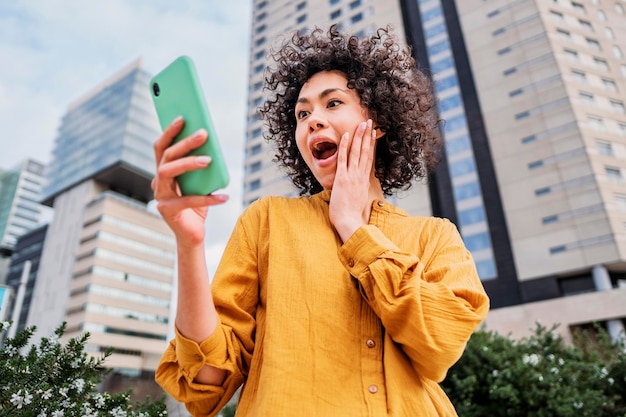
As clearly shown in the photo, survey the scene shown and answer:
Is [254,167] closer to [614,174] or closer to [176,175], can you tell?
[614,174]

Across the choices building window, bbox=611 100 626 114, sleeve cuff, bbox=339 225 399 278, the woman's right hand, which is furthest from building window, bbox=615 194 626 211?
the woman's right hand

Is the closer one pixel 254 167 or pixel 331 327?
pixel 331 327

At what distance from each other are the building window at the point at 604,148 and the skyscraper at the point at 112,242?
59578 millimetres

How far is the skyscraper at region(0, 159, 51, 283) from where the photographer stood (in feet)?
408

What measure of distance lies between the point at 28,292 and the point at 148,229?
24294 mm

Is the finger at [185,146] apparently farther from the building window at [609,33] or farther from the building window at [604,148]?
the building window at [609,33]

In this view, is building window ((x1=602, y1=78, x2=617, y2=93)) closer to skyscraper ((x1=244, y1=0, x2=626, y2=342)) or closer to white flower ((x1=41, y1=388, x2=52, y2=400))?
skyscraper ((x1=244, y1=0, x2=626, y2=342))

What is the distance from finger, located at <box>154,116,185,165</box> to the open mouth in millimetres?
753

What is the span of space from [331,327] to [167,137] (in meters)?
0.69

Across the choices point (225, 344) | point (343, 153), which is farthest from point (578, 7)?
point (225, 344)

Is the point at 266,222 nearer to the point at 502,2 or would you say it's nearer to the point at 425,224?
the point at 425,224

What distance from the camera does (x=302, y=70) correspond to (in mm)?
2107

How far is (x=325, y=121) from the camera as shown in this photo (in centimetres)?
168

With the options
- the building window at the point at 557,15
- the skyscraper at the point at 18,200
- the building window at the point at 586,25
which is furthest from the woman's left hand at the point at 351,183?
the skyscraper at the point at 18,200
